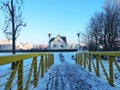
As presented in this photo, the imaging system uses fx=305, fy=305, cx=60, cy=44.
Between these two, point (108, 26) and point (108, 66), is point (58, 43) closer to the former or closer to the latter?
point (108, 26)

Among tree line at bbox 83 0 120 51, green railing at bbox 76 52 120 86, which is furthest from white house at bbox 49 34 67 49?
green railing at bbox 76 52 120 86

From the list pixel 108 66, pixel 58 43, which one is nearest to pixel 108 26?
pixel 108 66

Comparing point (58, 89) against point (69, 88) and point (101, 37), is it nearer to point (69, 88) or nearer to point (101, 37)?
point (69, 88)

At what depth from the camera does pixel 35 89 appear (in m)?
10.0

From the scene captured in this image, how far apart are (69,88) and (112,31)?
120ft

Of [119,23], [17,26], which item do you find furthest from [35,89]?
[119,23]

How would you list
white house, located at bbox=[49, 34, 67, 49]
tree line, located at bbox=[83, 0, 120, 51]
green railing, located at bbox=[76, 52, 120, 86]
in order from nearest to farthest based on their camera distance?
green railing, located at bbox=[76, 52, 120, 86] → tree line, located at bbox=[83, 0, 120, 51] → white house, located at bbox=[49, 34, 67, 49]

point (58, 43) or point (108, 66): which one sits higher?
point (58, 43)

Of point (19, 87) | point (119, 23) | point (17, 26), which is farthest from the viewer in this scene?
point (119, 23)

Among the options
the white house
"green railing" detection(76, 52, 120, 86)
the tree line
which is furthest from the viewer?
the white house

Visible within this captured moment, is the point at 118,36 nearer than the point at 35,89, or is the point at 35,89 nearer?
the point at 35,89

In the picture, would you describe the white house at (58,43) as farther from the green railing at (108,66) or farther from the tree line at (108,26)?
the green railing at (108,66)

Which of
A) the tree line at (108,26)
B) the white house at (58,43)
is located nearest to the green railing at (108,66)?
the tree line at (108,26)

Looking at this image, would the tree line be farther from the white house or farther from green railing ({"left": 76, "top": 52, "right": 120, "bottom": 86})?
the white house
